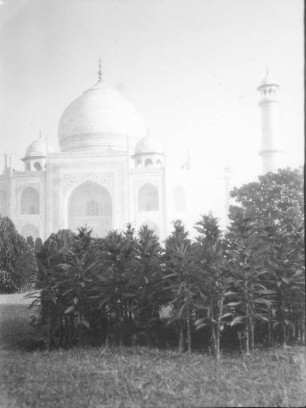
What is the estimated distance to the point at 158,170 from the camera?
2347 centimetres

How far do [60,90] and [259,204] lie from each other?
616cm

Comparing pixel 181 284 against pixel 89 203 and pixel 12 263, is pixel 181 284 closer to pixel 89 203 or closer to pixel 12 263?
pixel 12 263

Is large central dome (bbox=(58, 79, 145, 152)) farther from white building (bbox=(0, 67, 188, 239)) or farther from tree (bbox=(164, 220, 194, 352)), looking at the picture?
tree (bbox=(164, 220, 194, 352))

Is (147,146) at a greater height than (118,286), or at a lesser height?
greater

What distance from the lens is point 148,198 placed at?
23719 mm

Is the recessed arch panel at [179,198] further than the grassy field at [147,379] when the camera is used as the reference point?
Yes

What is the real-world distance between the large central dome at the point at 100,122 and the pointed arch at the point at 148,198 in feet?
11.5

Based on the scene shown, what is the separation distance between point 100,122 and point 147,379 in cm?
2330

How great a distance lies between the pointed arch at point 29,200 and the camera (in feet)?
77.5

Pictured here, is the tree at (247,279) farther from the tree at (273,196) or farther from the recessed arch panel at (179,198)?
the recessed arch panel at (179,198)

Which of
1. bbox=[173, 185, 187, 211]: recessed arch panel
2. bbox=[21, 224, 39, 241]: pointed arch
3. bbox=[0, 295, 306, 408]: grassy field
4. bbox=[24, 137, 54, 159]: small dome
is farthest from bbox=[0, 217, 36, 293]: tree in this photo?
bbox=[24, 137, 54, 159]: small dome

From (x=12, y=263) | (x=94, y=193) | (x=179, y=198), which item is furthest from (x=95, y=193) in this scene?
(x=12, y=263)

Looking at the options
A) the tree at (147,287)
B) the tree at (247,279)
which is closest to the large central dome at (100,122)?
the tree at (147,287)

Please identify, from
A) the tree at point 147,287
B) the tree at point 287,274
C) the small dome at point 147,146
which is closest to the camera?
the tree at point 287,274
